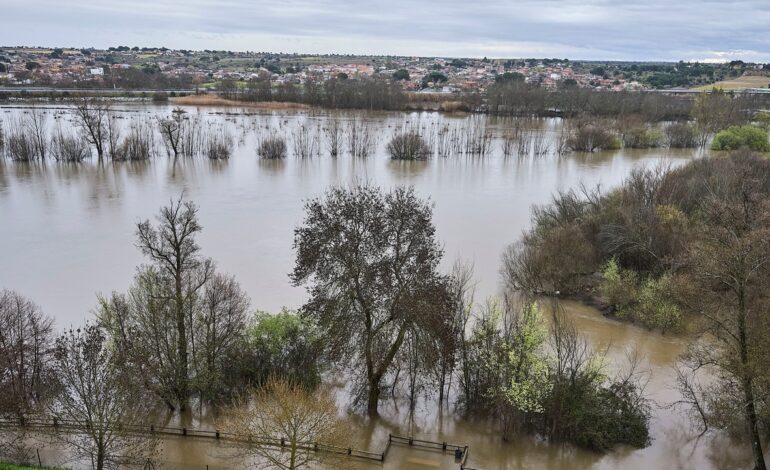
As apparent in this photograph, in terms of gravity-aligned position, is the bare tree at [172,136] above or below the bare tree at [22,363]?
above

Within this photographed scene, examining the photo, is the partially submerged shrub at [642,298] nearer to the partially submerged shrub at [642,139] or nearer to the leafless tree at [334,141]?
the leafless tree at [334,141]

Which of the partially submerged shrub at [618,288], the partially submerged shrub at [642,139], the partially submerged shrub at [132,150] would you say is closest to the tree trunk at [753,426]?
the partially submerged shrub at [618,288]

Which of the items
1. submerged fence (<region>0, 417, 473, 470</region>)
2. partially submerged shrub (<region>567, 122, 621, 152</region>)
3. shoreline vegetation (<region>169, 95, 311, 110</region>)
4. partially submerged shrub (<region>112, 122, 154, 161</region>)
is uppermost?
shoreline vegetation (<region>169, 95, 311, 110</region>)

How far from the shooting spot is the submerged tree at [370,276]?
14578mm

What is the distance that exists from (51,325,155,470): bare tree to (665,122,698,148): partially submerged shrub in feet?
192

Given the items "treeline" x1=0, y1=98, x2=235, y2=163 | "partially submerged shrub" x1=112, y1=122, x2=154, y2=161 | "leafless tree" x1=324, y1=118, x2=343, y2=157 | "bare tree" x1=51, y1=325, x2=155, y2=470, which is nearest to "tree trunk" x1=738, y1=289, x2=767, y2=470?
"bare tree" x1=51, y1=325, x2=155, y2=470

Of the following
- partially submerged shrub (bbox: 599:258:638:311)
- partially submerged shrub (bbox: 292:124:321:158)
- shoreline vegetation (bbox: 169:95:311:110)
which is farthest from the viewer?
shoreline vegetation (bbox: 169:95:311:110)

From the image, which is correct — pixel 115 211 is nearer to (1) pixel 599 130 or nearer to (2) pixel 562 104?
(1) pixel 599 130

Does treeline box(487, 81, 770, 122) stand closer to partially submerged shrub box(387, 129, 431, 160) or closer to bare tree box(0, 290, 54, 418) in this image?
partially submerged shrub box(387, 129, 431, 160)

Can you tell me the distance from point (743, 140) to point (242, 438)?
2080 inches

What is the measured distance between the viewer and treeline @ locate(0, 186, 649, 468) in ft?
47.1

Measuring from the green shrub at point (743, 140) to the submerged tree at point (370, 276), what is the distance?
152 ft

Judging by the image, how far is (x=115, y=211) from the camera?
33.4 meters

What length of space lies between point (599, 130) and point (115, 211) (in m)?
43.1
